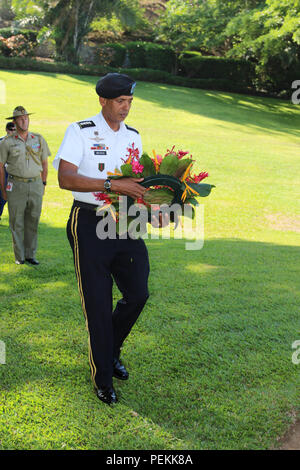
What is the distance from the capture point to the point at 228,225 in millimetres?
10664

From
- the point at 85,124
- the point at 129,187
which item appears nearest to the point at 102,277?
the point at 129,187

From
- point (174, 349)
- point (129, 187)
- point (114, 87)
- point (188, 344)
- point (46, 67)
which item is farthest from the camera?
point (46, 67)

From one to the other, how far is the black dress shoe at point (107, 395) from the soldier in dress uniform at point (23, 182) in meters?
3.59

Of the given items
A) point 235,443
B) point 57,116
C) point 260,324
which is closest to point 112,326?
point 235,443

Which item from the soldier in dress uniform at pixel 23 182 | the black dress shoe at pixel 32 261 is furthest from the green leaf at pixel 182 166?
the black dress shoe at pixel 32 261

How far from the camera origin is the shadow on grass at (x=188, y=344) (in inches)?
142

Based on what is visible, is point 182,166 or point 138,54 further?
point 138,54

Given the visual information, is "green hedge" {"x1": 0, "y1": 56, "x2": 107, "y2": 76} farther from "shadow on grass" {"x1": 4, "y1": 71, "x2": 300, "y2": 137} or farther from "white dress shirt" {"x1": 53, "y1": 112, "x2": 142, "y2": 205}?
"white dress shirt" {"x1": 53, "y1": 112, "x2": 142, "y2": 205}

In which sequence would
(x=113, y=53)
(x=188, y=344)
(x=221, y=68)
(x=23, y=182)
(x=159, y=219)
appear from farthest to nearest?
(x=221, y=68) < (x=113, y=53) < (x=23, y=182) < (x=188, y=344) < (x=159, y=219)

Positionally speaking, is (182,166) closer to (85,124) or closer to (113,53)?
(85,124)

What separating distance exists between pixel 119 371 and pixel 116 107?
206 cm

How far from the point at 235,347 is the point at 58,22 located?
113 ft

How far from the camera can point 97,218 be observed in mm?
3541
